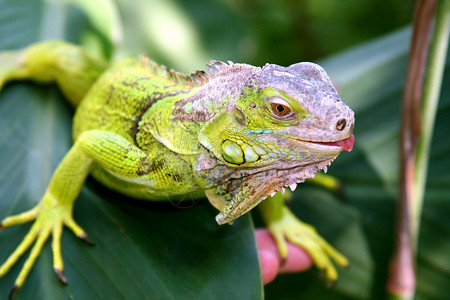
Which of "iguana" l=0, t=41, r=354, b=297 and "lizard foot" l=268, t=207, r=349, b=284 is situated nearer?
"iguana" l=0, t=41, r=354, b=297

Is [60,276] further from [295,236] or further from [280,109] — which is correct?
[295,236]

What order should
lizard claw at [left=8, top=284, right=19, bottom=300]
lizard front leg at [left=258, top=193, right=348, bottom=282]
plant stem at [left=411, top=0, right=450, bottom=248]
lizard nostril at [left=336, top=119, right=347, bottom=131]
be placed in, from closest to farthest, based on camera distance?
lizard nostril at [left=336, top=119, right=347, bottom=131] < lizard claw at [left=8, top=284, right=19, bottom=300] < plant stem at [left=411, top=0, right=450, bottom=248] < lizard front leg at [left=258, top=193, right=348, bottom=282]

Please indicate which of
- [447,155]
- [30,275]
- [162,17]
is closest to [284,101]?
[30,275]

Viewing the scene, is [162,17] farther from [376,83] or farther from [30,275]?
[30,275]

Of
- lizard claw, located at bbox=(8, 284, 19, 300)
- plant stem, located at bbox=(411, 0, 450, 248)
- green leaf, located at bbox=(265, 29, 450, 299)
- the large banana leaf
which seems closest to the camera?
lizard claw, located at bbox=(8, 284, 19, 300)

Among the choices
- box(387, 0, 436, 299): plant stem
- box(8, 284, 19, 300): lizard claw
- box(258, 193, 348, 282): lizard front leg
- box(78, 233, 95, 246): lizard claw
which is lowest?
box(8, 284, 19, 300): lizard claw

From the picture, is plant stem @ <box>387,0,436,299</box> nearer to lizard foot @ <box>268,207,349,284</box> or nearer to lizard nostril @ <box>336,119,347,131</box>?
lizard foot @ <box>268,207,349,284</box>

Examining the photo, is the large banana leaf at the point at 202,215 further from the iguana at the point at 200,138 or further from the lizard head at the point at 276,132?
the lizard head at the point at 276,132

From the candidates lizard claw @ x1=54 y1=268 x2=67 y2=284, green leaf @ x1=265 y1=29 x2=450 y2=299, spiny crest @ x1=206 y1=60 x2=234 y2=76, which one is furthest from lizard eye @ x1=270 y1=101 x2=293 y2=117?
green leaf @ x1=265 y1=29 x2=450 y2=299
